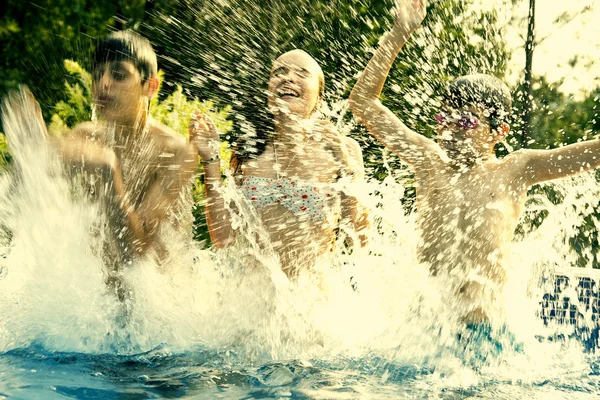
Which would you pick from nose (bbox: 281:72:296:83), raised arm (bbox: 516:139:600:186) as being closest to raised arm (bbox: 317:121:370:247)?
nose (bbox: 281:72:296:83)

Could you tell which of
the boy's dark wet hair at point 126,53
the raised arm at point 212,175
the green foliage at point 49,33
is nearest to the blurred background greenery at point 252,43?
the green foliage at point 49,33

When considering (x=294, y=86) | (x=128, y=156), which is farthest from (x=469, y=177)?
(x=128, y=156)

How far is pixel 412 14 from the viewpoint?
329 cm

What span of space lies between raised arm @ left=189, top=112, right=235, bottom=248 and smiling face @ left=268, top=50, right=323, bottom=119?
367 millimetres

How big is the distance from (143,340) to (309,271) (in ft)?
2.87

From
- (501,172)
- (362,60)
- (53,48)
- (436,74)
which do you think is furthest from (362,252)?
(53,48)

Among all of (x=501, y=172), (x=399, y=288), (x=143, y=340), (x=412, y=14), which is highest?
(x=412, y=14)

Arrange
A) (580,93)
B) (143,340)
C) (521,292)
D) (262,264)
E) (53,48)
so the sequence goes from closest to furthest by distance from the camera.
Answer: (143,340) → (262,264) → (521,292) → (53,48) → (580,93)

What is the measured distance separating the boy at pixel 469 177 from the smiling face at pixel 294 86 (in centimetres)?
24

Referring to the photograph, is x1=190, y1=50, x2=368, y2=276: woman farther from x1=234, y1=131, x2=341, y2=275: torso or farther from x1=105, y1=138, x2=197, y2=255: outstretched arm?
x1=105, y1=138, x2=197, y2=255: outstretched arm

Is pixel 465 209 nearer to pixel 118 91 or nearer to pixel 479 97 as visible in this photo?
pixel 479 97

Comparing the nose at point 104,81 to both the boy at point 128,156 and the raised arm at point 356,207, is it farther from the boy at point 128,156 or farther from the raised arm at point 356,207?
the raised arm at point 356,207

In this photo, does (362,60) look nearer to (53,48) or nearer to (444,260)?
(53,48)

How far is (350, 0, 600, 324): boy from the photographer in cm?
355
